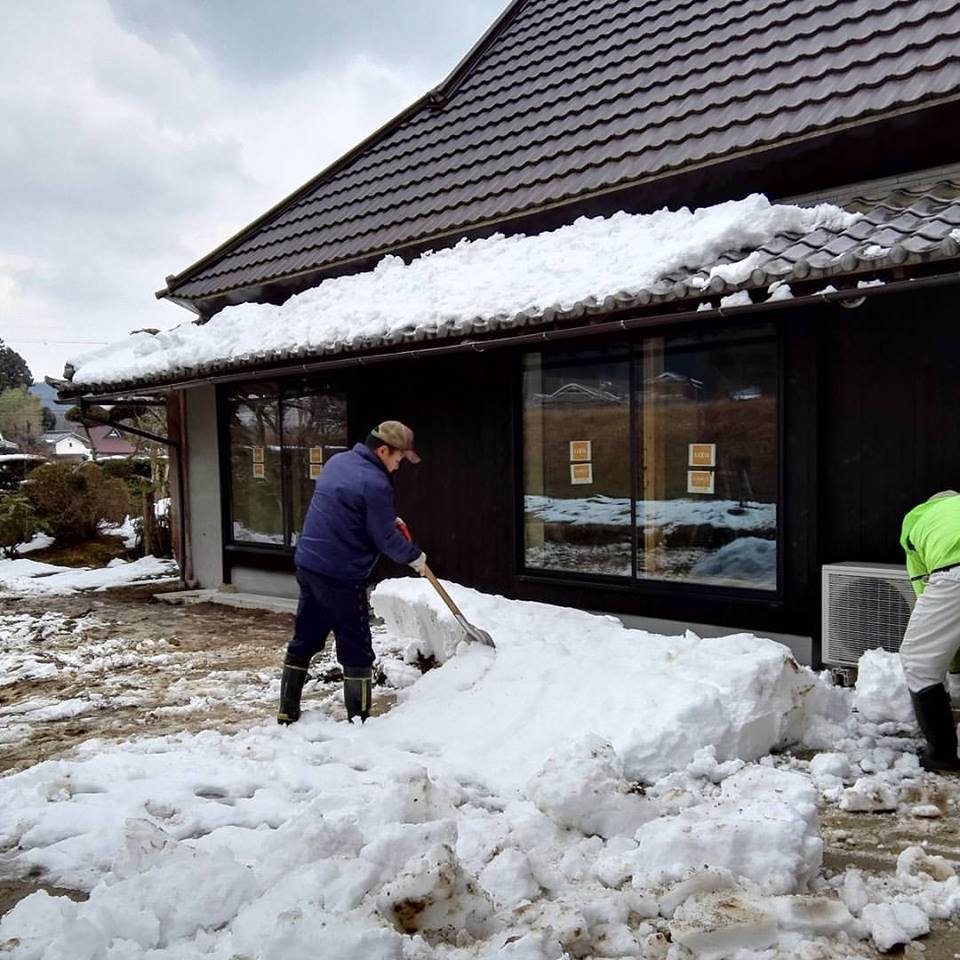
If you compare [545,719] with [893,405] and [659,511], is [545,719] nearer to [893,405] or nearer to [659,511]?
[659,511]

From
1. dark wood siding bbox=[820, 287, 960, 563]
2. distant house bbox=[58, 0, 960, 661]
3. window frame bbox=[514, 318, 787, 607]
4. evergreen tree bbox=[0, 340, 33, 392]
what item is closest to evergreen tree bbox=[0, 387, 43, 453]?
evergreen tree bbox=[0, 340, 33, 392]

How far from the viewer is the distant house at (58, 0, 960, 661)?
18.0ft

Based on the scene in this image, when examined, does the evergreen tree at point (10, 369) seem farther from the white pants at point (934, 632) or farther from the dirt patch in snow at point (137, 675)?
→ the white pants at point (934, 632)

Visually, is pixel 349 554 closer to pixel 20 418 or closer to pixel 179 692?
pixel 179 692

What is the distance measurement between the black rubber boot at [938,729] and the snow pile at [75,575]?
410 inches

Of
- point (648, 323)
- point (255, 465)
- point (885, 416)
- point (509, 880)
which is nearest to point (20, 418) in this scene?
point (255, 465)

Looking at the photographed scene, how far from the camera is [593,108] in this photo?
8469 mm

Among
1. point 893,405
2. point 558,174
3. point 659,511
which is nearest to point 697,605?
point 659,511

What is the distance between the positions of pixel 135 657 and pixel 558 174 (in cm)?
581

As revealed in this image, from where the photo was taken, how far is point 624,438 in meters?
6.69

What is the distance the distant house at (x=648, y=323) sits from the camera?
5.47 m

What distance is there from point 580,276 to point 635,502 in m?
1.83

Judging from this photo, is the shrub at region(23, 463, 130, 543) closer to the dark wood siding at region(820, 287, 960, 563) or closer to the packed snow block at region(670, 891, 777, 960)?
the dark wood siding at region(820, 287, 960, 563)

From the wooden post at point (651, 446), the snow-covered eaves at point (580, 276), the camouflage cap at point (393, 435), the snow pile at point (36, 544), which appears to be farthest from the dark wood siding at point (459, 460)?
the snow pile at point (36, 544)
